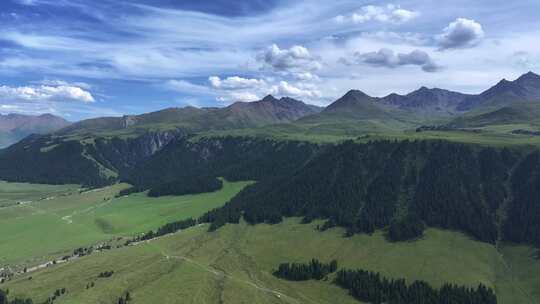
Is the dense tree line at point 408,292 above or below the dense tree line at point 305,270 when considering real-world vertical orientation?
below

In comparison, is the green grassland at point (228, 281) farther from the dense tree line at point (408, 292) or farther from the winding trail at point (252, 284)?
the dense tree line at point (408, 292)

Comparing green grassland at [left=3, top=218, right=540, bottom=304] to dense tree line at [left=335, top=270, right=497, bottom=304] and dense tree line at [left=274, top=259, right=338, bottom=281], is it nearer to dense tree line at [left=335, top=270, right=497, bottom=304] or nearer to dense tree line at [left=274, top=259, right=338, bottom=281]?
dense tree line at [left=274, top=259, right=338, bottom=281]

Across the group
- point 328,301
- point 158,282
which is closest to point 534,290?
point 328,301

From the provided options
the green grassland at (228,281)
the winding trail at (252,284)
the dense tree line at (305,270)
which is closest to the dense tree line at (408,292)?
the green grassland at (228,281)

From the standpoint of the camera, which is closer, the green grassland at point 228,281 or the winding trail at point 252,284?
the green grassland at point 228,281

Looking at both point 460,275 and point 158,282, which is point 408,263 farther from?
point 158,282

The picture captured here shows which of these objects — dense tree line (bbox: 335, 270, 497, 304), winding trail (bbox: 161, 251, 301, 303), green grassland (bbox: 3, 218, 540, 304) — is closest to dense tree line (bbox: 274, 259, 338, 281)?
green grassland (bbox: 3, 218, 540, 304)
